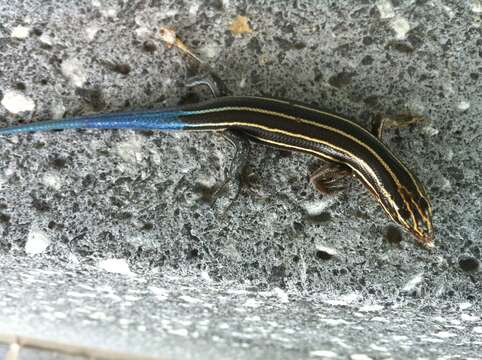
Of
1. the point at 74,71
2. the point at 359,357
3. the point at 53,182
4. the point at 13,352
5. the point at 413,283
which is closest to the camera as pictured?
the point at 413,283

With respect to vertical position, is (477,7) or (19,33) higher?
(477,7)

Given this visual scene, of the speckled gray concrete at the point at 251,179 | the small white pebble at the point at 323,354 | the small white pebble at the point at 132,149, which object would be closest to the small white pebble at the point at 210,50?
the speckled gray concrete at the point at 251,179

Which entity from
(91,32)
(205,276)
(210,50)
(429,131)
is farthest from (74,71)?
(429,131)

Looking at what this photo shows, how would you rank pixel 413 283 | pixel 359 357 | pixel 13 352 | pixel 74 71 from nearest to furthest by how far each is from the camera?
1. pixel 413 283
2. pixel 74 71
3. pixel 359 357
4. pixel 13 352

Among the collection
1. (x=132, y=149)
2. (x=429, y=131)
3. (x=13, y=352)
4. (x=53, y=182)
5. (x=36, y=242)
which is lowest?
(x=13, y=352)

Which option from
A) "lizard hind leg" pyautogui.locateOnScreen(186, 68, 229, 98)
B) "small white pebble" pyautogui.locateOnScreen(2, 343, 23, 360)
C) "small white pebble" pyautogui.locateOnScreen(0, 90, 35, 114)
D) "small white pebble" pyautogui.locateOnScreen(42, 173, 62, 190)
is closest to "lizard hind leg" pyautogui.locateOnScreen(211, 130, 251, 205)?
"lizard hind leg" pyautogui.locateOnScreen(186, 68, 229, 98)

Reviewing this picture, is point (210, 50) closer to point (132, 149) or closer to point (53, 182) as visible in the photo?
point (132, 149)
